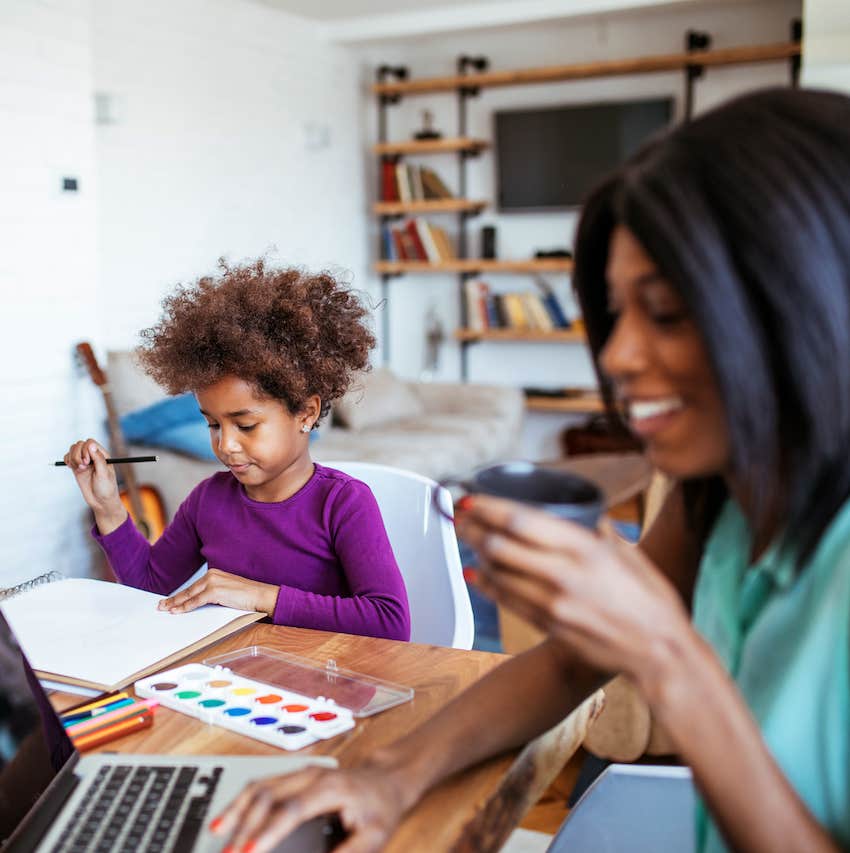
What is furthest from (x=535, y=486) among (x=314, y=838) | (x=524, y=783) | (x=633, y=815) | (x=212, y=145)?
(x=212, y=145)

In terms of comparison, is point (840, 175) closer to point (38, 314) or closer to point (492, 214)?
point (38, 314)

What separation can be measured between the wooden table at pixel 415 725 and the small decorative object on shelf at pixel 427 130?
4896 millimetres

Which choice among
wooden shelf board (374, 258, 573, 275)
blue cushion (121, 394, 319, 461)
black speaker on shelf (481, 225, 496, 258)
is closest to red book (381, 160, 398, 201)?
wooden shelf board (374, 258, 573, 275)

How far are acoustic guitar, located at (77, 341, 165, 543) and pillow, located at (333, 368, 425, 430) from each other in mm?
1146

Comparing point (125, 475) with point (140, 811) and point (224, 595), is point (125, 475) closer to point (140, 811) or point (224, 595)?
point (224, 595)

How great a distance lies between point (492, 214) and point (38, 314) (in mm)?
3245

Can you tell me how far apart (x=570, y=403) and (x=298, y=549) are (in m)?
4.02

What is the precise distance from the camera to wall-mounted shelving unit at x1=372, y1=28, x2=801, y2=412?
16.7ft

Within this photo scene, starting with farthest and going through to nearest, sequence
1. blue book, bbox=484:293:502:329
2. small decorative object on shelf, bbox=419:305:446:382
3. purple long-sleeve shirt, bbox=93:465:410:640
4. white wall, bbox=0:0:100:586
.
A: small decorative object on shelf, bbox=419:305:446:382, blue book, bbox=484:293:502:329, white wall, bbox=0:0:100:586, purple long-sleeve shirt, bbox=93:465:410:640

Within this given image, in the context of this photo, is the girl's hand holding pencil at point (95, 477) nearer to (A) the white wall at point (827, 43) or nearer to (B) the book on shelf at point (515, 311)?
(A) the white wall at point (827, 43)

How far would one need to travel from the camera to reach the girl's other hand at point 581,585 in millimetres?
554

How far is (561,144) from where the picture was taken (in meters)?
5.46

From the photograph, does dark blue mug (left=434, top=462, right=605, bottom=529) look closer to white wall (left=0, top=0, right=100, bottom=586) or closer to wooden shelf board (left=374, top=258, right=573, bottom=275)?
white wall (left=0, top=0, right=100, bottom=586)

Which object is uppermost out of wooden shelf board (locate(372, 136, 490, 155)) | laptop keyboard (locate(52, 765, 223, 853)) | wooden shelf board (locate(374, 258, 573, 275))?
wooden shelf board (locate(372, 136, 490, 155))
